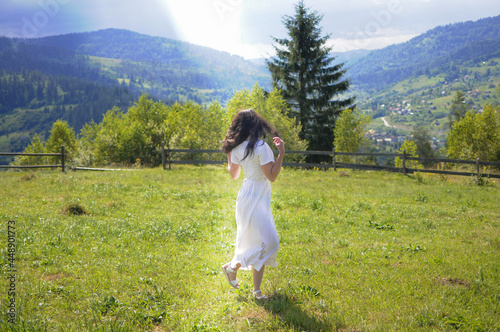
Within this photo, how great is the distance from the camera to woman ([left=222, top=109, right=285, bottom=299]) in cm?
471

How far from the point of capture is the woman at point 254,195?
15.4 ft

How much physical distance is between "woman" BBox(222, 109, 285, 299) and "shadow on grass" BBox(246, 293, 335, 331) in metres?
0.21

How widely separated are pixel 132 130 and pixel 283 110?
63.6 ft

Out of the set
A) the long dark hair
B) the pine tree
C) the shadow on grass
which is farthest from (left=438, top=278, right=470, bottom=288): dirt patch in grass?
the pine tree

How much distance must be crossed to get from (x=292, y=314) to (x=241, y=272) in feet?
6.30

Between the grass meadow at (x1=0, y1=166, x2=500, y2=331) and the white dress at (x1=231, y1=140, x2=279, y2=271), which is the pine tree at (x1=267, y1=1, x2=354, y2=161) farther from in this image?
the white dress at (x1=231, y1=140, x2=279, y2=271)

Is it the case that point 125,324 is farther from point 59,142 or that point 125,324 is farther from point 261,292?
point 59,142

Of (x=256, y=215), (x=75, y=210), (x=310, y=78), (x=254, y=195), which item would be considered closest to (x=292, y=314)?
(x=256, y=215)

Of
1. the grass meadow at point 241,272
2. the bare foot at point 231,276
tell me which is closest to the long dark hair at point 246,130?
the bare foot at point 231,276

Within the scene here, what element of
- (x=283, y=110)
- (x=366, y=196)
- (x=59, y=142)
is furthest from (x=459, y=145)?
(x=59, y=142)

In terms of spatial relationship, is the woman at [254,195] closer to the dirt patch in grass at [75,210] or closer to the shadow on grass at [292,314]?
the shadow on grass at [292,314]

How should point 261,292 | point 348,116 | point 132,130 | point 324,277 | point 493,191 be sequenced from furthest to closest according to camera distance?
1. point 348,116
2. point 132,130
3. point 493,191
4. point 324,277
5. point 261,292

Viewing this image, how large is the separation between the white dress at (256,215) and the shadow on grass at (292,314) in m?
0.49

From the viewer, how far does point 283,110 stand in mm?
44438
